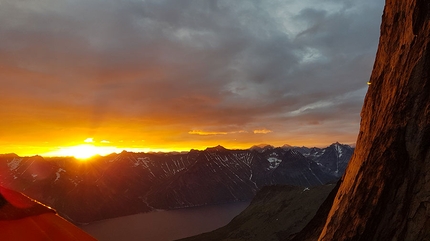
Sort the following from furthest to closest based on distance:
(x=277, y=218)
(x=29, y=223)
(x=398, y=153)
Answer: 1. (x=277, y=218)
2. (x=29, y=223)
3. (x=398, y=153)

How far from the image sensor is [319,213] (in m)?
27.8

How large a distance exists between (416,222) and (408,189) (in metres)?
1.49

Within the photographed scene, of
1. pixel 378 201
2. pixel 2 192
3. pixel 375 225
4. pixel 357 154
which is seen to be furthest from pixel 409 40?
pixel 2 192

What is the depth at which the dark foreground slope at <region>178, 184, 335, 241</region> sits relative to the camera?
144125 mm

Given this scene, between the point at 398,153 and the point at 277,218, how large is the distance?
164941 millimetres

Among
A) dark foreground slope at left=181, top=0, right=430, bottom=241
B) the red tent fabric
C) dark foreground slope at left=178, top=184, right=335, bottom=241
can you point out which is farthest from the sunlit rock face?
dark foreground slope at left=178, top=184, right=335, bottom=241

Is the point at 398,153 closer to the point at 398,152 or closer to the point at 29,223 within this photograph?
the point at 398,152

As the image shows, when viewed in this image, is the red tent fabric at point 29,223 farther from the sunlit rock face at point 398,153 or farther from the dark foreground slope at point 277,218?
the dark foreground slope at point 277,218

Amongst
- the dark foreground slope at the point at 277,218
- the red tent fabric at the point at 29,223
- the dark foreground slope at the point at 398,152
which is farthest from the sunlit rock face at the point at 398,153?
the dark foreground slope at the point at 277,218

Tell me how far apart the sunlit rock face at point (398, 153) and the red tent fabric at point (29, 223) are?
16466 millimetres

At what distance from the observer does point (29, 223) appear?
15641mm

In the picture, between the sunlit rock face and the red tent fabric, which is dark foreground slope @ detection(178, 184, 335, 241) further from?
the sunlit rock face

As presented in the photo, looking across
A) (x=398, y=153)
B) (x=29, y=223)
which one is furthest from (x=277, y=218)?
(x=29, y=223)

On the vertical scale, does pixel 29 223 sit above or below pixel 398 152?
below
